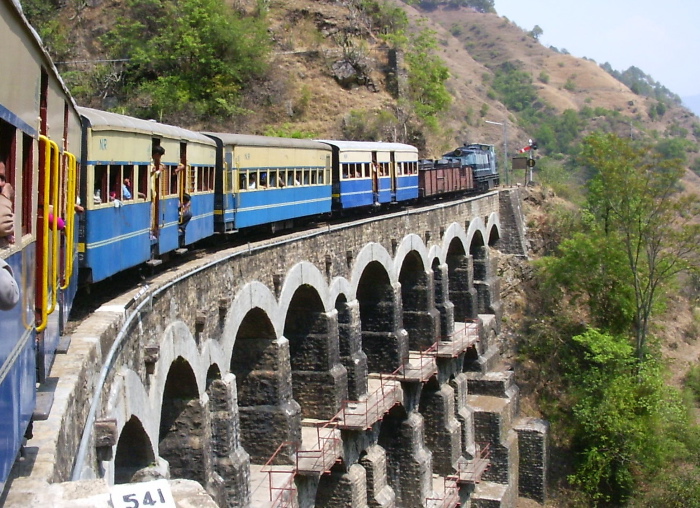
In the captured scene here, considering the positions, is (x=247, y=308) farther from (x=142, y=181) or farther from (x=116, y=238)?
(x=116, y=238)

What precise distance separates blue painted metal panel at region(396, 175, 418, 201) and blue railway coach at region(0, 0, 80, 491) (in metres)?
22.7

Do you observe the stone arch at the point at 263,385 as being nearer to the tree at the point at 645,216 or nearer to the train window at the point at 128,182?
the train window at the point at 128,182

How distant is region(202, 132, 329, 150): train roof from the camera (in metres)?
17.1

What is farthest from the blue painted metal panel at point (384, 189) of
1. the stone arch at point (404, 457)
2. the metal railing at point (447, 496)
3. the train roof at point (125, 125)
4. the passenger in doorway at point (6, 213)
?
the passenger in doorway at point (6, 213)

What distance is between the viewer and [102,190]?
32.4 ft

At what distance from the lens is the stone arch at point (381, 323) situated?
22141 millimetres

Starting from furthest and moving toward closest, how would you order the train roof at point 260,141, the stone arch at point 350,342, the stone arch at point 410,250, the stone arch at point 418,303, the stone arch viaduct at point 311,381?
the stone arch at point 418,303 → the stone arch at point 410,250 → the stone arch at point 350,342 → the train roof at point 260,141 → the stone arch viaduct at point 311,381

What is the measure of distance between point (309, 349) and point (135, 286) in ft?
21.6

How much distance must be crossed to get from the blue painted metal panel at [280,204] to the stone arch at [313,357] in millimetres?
1839

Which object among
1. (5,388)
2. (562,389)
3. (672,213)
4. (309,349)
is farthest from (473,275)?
(5,388)

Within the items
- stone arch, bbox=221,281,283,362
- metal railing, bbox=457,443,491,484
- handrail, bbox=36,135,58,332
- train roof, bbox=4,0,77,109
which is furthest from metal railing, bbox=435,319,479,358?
handrail, bbox=36,135,58,332

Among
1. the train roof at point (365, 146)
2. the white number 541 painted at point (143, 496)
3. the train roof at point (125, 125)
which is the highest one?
the train roof at point (365, 146)

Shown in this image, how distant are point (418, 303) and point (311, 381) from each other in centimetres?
846

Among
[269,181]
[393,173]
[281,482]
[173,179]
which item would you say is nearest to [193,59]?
[393,173]
